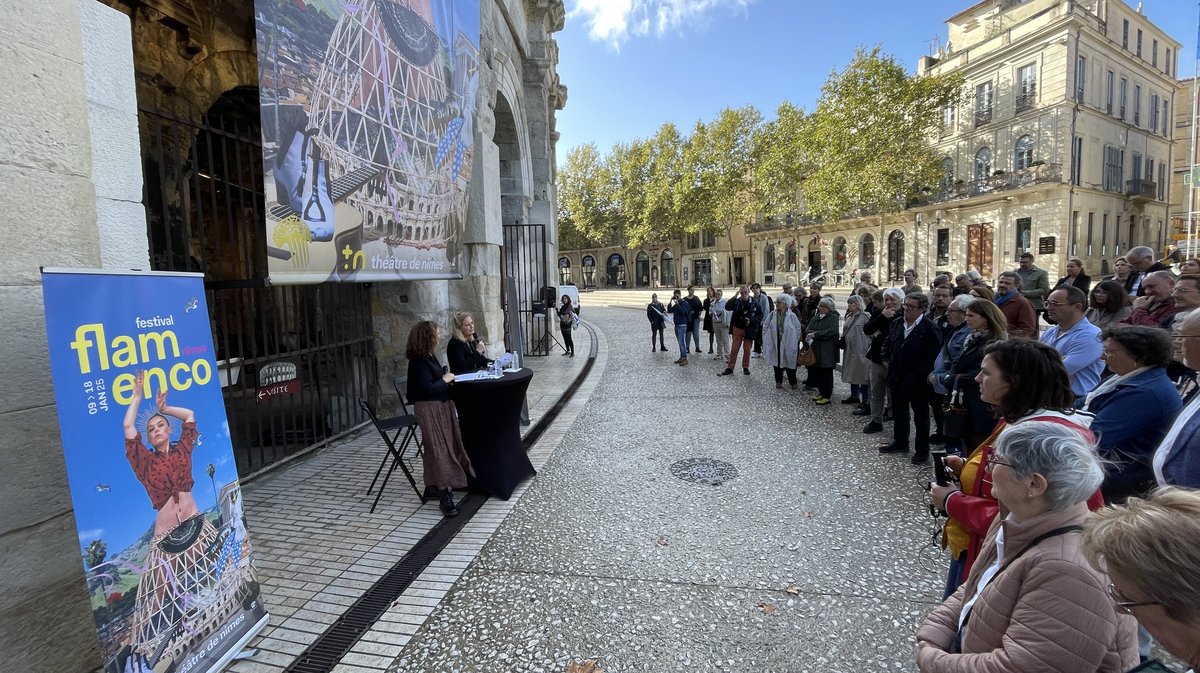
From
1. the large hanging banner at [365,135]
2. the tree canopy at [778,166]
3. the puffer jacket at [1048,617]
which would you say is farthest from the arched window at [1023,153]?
the puffer jacket at [1048,617]

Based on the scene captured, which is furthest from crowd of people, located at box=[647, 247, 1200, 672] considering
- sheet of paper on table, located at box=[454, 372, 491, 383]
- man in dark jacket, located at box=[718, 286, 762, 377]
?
man in dark jacket, located at box=[718, 286, 762, 377]

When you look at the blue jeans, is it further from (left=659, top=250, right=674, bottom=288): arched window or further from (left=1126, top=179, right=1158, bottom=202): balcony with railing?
(left=659, top=250, right=674, bottom=288): arched window

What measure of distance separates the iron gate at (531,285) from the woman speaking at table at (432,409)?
7.36m

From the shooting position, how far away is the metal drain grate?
2.69 m

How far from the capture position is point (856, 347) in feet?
22.9

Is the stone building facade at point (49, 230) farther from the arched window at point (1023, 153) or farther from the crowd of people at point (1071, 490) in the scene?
the arched window at point (1023, 153)

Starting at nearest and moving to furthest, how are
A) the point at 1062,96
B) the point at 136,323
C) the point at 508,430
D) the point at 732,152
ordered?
the point at 136,323 < the point at 508,430 < the point at 1062,96 < the point at 732,152

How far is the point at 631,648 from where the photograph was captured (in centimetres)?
270

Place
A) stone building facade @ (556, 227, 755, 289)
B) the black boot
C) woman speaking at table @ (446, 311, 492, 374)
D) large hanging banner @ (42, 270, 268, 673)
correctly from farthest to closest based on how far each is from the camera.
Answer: stone building facade @ (556, 227, 755, 289)
woman speaking at table @ (446, 311, 492, 374)
the black boot
large hanging banner @ (42, 270, 268, 673)

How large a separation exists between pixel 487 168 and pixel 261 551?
5.82 meters

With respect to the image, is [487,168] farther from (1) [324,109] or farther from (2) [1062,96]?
(2) [1062,96]

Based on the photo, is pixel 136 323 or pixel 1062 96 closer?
pixel 136 323

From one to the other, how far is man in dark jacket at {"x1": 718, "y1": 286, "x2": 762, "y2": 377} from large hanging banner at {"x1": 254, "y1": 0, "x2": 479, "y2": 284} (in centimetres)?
516

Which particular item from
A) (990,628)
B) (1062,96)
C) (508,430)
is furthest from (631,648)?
(1062,96)
